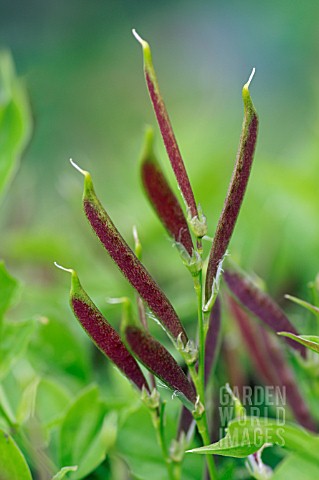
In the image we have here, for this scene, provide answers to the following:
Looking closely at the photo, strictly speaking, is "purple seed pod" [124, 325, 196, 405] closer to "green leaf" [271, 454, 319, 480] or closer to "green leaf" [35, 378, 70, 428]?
"green leaf" [271, 454, 319, 480]

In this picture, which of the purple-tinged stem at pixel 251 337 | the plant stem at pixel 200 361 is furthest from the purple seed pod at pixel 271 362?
the plant stem at pixel 200 361

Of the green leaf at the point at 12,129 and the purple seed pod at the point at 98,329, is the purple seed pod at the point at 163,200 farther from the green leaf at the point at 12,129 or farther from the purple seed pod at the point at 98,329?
the green leaf at the point at 12,129

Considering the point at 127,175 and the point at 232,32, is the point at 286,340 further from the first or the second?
the point at 232,32

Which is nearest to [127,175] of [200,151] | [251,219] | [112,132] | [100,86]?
[200,151]

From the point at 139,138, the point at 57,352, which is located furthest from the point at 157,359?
the point at 139,138

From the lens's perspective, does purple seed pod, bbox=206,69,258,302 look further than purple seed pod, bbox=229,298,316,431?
No

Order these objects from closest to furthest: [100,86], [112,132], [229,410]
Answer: [229,410] < [112,132] < [100,86]

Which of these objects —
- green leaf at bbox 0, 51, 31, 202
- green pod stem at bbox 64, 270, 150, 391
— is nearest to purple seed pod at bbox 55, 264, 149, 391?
green pod stem at bbox 64, 270, 150, 391
